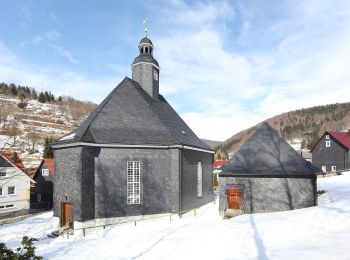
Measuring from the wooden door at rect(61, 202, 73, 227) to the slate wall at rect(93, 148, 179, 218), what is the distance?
76.1 inches

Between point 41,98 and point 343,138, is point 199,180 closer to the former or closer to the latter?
point 343,138

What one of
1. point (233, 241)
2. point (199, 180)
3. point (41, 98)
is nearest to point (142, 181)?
point (199, 180)

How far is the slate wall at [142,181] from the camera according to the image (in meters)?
21.2

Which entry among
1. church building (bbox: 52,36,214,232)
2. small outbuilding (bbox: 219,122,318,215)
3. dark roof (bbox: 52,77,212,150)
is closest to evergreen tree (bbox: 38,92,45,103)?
dark roof (bbox: 52,77,212,150)

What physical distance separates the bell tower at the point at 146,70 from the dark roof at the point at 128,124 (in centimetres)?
209

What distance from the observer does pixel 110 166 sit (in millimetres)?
21672

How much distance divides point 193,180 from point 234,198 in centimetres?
526

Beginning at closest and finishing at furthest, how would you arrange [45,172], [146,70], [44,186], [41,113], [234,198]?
[234,198]
[146,70]
[45,172]
[44,186]
[41,113]

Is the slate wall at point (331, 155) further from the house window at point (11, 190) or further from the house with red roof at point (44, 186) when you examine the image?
the house window at point (11, 190)

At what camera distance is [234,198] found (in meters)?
21.6

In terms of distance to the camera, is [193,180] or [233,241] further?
[193,180]

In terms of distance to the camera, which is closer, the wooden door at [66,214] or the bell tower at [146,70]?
the wooden door at [66,214]

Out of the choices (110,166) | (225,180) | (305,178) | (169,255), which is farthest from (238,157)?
(169,255)

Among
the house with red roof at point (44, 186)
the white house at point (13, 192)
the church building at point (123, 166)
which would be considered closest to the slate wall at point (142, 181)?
the church building at point (123, 166)
